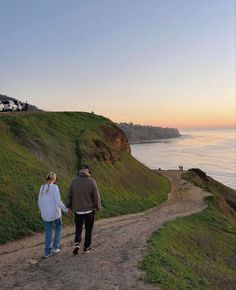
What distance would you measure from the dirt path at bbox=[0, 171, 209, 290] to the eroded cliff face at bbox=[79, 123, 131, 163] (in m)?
14.1

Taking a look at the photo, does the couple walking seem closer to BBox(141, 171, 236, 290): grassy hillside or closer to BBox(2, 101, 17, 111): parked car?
BBox(141, 171, 236, 290): grassy hillside

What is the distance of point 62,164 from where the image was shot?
29781 millimetres

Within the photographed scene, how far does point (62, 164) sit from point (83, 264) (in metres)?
18.6

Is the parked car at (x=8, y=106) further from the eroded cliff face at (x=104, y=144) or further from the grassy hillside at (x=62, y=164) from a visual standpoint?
the eroded cliff face at (x=104, y=144)

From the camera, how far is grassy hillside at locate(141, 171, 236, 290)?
36.7 feet

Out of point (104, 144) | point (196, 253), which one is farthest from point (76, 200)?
point (104, 144)

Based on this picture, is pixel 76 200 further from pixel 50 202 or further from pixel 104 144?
pixel 104 144

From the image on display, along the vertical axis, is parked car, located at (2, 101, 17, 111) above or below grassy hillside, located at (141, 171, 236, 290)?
above

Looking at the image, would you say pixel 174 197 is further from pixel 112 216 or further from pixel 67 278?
pixel 67 278

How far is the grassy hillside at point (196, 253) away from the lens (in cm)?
1120

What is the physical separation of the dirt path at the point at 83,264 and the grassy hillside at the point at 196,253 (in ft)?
1.74

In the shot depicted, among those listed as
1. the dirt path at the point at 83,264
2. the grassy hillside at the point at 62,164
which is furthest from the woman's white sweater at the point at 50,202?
the grassy hillside at the point at 62,164

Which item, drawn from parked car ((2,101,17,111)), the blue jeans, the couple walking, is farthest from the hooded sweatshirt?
parked car ((2,101,17,111))

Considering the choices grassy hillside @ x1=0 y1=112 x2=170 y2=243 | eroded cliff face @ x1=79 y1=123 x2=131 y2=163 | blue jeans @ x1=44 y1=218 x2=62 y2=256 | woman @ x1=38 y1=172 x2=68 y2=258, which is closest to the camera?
woman @ x1=38 y1=172 x2=68 y2=258
